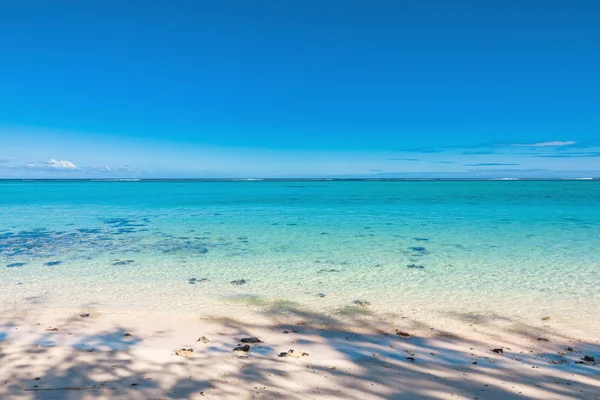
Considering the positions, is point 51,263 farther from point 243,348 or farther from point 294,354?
point 294,354

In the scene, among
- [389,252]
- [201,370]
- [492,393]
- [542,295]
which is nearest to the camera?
[492,393]

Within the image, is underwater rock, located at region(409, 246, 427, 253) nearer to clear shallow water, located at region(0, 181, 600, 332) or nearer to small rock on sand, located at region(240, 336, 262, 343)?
clear shallow water, located at region(0, 181, 600, 332)

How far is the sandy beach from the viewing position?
4.31 meters

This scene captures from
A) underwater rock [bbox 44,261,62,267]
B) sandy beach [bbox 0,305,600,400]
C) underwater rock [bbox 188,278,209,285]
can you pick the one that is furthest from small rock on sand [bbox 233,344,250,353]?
underwater rock [bbox 44,261,62,267]

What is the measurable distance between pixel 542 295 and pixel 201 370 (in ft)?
25.0

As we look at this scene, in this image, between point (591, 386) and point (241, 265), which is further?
point (241, 265)

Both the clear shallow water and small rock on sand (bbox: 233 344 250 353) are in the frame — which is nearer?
small rock on sand (bbox: 233 344 250 353)

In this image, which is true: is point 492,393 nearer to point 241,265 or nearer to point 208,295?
point 208,295

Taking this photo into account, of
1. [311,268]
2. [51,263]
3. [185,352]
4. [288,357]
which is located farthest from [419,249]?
[51,263]

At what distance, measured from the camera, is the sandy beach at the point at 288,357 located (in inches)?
170

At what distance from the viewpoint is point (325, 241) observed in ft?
51.2

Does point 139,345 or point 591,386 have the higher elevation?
point 591,386

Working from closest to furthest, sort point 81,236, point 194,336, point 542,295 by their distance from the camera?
1. point 194,336
2. point 542,295
3. point 81,236

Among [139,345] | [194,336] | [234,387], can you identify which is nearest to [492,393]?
[234,387]
